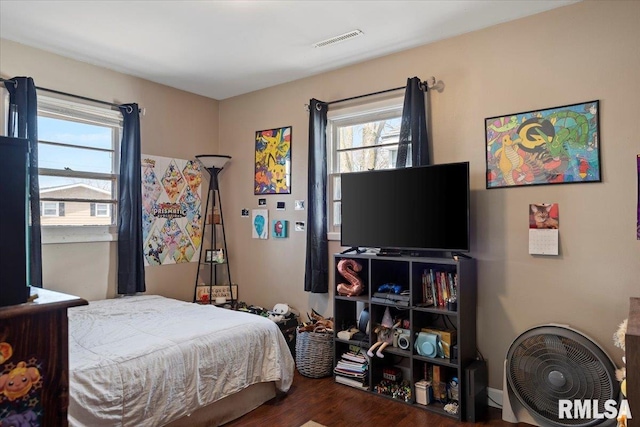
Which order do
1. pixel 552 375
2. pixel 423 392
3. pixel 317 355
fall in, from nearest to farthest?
1. pixel 552 375
2. pixel 423 392
3. pixel 317 355

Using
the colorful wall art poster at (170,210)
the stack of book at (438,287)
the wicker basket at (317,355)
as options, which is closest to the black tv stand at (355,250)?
the stack of book at (438,287)

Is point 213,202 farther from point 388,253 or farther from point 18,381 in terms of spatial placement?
point 18,381

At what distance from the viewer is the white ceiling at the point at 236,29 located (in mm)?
2664

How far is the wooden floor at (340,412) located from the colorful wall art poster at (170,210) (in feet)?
6.28

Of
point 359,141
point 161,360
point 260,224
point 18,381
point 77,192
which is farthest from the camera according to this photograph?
point 260,224

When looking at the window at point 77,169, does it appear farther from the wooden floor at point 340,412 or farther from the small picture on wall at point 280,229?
the wooden floor at point 340,412

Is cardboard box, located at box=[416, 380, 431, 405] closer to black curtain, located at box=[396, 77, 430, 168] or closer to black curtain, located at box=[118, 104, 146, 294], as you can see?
black curtain, located at box=[396, 77, 430, 168]

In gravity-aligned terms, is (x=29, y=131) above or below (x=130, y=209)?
above

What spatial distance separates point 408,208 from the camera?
300cm

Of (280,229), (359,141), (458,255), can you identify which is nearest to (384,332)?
(458,255)

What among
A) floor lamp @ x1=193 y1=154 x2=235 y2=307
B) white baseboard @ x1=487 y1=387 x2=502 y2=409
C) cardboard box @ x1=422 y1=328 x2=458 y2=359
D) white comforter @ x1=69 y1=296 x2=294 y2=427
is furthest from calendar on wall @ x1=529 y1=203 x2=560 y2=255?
floor lamp @ x1=193 y1=154 x2=235 y2=307

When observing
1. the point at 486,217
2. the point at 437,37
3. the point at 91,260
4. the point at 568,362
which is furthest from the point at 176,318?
the point at 437,37

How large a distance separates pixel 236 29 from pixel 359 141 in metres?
1.38

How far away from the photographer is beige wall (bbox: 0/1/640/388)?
2.46 m
